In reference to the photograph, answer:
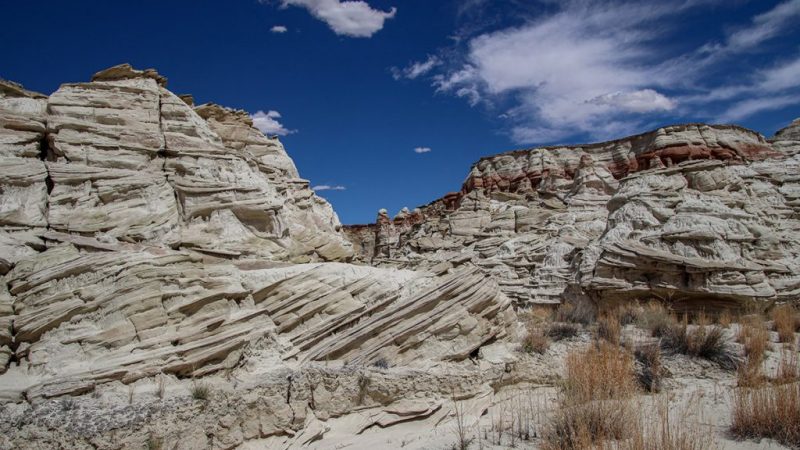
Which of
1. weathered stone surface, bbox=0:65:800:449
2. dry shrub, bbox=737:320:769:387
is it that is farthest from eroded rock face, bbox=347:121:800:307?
dry shrub, bbox=737:320:769:387

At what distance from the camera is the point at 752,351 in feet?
27.5

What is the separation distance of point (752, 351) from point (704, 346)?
743mm

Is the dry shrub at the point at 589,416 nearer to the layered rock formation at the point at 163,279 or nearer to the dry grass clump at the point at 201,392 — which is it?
the layered rock formation at the point at 163,279

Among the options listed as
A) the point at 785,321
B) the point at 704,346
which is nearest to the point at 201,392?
the point at 704,346

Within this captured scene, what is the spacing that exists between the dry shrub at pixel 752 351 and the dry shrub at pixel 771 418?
1048 mm

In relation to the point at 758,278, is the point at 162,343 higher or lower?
lower

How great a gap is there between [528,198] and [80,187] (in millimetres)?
33418

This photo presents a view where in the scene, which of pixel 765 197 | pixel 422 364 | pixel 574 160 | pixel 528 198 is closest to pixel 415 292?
pixel 422 364

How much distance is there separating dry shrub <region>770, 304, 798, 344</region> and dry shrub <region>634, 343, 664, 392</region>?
9.91 feet

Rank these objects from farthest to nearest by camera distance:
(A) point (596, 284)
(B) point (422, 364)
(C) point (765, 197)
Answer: (C) point (765, 197) → (A) point (596, 284) → (B) point (422, 364)

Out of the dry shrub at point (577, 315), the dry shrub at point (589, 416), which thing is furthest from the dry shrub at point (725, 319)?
the dry shrub at point (589, 416)

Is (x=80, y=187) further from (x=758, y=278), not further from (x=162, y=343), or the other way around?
(x=758, y=278)

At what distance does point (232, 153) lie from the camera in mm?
10688

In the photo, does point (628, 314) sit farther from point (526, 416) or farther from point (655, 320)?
point (526, 416)
